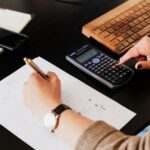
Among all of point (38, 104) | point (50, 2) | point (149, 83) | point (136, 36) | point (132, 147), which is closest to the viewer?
point (132, 147)

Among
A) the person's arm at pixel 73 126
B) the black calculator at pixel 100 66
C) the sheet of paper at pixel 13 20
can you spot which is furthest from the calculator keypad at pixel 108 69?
the sheet of paper at pixel 13 20

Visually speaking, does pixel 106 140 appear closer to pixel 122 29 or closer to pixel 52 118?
pixel 52 118

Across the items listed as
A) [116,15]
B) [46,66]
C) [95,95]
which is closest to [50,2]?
[116,15]

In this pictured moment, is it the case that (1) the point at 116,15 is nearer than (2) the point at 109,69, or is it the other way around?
(2) the point at 109,69

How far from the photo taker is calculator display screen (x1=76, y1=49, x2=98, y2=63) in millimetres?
973

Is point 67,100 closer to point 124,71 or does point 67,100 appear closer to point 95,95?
point 95,95

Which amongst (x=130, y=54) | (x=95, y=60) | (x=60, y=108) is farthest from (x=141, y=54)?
(x=60, y=108)

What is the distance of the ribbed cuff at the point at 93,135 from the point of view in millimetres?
749

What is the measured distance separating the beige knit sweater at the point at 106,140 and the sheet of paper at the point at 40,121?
0.05 metres

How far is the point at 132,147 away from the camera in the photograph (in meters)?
0.72

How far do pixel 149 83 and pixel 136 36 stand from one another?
0.63 ft

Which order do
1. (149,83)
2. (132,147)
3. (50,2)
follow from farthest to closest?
(50,2), (149,83), (132,147)

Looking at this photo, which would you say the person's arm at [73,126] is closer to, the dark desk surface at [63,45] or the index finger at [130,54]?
the dark desk surface at [63,45]

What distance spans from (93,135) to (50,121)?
11 centimetres
